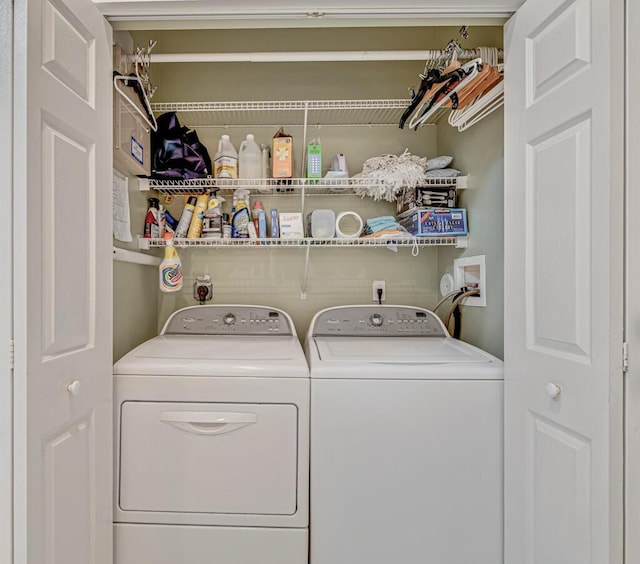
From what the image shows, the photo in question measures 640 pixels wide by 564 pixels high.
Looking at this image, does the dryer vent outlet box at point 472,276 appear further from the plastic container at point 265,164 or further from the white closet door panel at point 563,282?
the plastic container at point 265,164

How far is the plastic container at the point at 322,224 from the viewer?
220cm

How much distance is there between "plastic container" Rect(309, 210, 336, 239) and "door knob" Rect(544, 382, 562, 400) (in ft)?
4.40

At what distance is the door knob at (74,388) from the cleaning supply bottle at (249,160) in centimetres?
136

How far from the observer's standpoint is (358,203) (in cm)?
238

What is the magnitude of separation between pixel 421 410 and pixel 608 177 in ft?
3.01

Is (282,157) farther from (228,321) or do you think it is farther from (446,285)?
(446,285)

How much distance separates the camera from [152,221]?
2.09 metres

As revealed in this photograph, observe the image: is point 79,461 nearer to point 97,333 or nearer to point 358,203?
point 97,333

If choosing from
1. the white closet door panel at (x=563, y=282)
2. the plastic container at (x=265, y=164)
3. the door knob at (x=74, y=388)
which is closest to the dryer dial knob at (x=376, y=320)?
the white closet door panel at (x=563, y=282)

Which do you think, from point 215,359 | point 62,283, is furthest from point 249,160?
point 62,283

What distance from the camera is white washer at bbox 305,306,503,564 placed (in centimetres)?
140

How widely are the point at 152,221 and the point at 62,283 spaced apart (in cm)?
103
